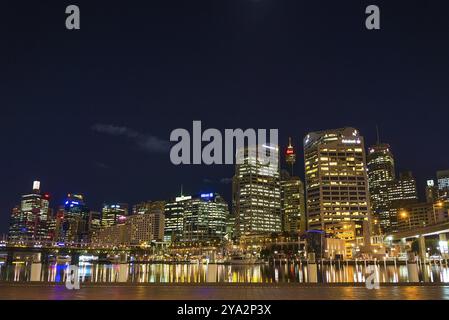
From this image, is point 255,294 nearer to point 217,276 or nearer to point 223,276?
point 217,276

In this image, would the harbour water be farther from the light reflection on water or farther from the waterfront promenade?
the waterfront promenade

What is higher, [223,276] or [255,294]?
[255,294]

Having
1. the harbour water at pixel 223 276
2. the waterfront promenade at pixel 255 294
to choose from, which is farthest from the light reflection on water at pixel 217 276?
the waterfront promenade at pixel 255 294

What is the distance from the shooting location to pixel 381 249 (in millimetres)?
161500

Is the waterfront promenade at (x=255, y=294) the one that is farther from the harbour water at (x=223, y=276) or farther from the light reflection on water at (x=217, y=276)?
the light reflection on water at (x=217, y=276)

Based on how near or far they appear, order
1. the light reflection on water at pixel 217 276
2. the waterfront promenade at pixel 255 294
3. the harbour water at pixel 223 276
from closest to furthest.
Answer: the waterfront promenade at pixel 255 294, the harbour water at pixel 223 276, the light reflection on water at pixel 217 276

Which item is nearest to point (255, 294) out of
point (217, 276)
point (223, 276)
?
point (217, 276)

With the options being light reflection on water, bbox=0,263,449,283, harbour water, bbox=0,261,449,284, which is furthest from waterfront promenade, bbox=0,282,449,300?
light reflection on water, bbox=0,263,449,283
